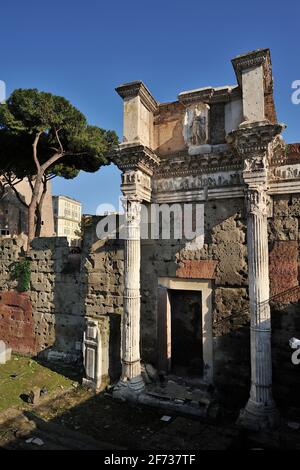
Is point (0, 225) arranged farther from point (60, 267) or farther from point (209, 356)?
point (209, 356)

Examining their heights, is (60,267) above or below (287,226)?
below

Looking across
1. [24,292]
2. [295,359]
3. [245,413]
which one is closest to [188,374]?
[245,413]

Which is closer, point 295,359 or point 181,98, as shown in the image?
point 295,359

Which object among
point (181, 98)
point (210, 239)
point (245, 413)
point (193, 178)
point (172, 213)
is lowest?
point (245, 413)

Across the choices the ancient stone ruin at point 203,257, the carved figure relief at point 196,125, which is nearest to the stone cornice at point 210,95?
the ancient stone ruin at point 203,257

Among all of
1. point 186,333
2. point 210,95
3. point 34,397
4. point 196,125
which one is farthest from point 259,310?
point 34,397

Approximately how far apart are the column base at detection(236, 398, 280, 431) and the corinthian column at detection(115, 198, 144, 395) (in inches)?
91.2

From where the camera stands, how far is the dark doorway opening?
314 inches

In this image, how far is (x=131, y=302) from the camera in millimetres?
7395

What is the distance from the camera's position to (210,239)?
24.2 feet

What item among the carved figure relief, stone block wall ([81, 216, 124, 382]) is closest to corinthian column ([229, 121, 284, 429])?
the carved figure relief

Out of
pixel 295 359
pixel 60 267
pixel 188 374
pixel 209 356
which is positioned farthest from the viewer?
pixel 60 267

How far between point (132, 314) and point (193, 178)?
3421 millimetres

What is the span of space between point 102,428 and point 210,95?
7.11m
